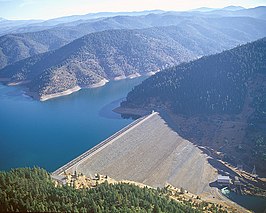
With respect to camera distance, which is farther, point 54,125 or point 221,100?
point 54,125

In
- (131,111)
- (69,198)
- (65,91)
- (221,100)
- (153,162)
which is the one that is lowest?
(65,91)

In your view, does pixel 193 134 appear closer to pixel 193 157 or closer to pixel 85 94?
pixel 193 157

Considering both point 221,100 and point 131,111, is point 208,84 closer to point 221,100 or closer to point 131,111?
point 221,100

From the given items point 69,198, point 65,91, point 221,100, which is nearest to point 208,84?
point 221,100

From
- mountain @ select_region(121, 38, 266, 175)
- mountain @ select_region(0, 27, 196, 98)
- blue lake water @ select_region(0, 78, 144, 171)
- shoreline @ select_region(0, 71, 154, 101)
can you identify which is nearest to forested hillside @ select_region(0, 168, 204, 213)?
blue lake water @ select_region(0, 78, 144, 171)

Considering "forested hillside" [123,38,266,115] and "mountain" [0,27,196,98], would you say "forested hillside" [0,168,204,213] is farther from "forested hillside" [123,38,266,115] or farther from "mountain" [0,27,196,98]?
"mountain" [0,27,196,98]
